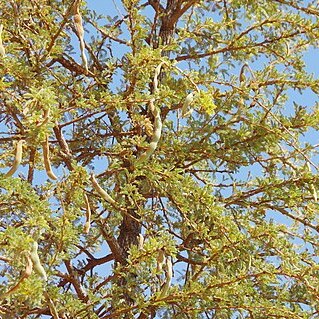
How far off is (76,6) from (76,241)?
0.81m

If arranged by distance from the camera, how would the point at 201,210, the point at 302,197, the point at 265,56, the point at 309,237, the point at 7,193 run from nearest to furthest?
the point at 7,193 < the point at 201,210 < the point at 302,197 < the point at 309,237 < the point at 265,56

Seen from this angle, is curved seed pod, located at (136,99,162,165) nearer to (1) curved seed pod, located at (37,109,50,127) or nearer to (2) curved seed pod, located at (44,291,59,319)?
(1) curved seed pod, located at (37,109,50,127)

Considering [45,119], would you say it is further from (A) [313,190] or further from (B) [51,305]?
(A) [313,190]

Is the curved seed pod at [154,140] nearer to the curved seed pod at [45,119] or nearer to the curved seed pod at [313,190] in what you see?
the curved seed pod at [45,119]

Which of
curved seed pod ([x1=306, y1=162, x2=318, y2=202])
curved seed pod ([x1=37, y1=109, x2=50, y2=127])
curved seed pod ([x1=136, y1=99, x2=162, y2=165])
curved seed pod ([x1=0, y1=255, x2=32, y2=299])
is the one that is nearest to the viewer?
curved seed pod ([x1=0, y1=255, x2=32, y2=299])

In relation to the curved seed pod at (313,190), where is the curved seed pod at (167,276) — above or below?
below

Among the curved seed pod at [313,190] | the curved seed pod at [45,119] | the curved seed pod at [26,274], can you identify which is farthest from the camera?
the curved seed pod at [313,190]

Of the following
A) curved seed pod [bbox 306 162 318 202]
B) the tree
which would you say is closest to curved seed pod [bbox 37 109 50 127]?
the tree

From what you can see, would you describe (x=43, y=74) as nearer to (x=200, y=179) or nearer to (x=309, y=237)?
(x=200, y=179)

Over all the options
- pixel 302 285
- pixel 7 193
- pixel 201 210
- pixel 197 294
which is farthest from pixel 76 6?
pixel 302 285

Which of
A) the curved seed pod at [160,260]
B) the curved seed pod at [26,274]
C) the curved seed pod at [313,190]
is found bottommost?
the curved seed pod at [26,274]

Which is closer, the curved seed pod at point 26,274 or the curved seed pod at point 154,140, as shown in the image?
the curved seed pod at point 26,274

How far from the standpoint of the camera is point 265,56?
3.62m

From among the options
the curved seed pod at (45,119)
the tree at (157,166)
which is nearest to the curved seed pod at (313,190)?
the tree at (157,166)
